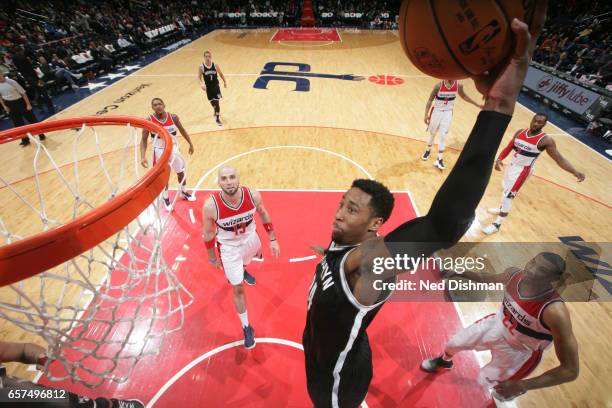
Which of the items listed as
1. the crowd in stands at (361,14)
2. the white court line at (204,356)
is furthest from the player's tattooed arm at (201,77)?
the crowd in stands at (361,14)

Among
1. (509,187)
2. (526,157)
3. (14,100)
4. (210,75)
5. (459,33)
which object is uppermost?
(459,33)

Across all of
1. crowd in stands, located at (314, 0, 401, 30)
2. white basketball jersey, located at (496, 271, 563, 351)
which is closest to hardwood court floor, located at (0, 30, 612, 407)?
white basketball jersey, located at (496, 271, 563, 351)

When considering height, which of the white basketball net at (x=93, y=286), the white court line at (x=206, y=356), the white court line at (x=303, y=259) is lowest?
the white court line at (x=206, y=356)

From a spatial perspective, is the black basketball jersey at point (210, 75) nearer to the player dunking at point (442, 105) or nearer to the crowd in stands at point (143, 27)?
the crowd in stands at point (143, 27)

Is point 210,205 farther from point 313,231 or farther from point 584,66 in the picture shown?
point 584,66

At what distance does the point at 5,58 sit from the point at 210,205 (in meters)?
14.3

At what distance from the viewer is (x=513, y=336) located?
268 cm

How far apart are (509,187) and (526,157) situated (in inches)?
19.8

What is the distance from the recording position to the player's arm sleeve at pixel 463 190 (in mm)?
1050

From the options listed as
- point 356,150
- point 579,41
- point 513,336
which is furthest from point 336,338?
point 579,41

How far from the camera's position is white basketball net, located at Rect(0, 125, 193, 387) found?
222 cm

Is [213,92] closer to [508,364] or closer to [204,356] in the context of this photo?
[204,356]

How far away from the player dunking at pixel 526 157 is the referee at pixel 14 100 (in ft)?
33.1

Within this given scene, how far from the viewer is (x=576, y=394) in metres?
3.21
